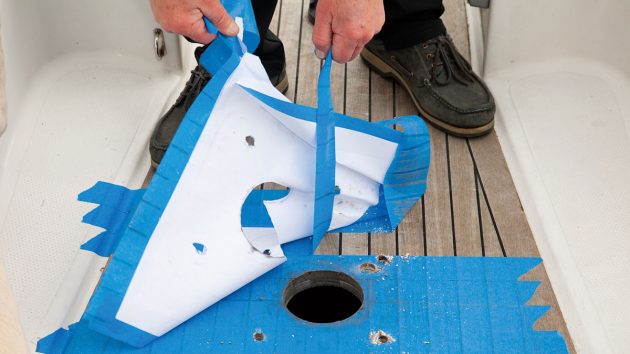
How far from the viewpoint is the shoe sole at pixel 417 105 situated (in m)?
1.84

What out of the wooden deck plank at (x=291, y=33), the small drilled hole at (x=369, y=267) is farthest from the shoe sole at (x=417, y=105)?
the small drilled hole at (x=369, y=267)

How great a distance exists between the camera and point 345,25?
1330 millimetres

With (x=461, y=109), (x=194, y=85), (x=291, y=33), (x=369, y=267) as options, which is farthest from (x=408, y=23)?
(x=369, y=267)

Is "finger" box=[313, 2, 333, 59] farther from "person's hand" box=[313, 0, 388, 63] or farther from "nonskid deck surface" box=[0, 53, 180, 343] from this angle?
"nonskid deck surface" box=[0, 53, 180, 343]

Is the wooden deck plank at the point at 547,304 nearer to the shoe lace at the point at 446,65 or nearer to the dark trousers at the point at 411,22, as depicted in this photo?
the shoe lace at the point at 446,65

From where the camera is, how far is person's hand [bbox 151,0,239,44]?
1.27m

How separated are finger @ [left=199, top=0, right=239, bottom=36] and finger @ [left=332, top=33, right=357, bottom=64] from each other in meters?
0.16

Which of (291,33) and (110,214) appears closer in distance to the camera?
(110,214)

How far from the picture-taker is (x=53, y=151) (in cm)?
179

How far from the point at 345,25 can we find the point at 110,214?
539 mm

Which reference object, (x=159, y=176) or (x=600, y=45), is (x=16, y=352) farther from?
(x=600, y=45)

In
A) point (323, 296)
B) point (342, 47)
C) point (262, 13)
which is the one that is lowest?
point (323, 296)

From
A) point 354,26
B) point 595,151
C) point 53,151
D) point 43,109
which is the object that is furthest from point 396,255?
point 43,109

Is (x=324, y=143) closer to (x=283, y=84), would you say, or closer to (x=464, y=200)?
(x=464, y=200)
